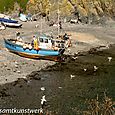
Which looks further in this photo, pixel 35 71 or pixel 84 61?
pixel 84 61

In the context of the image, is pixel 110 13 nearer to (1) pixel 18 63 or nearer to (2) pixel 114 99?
(1) pixel 18 63

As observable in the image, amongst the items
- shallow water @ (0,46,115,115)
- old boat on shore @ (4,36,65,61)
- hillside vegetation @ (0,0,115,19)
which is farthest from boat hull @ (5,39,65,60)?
hillside vegetation @ (0,0,115,19)

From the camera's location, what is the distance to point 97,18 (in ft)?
331

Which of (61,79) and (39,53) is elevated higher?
(39,53)

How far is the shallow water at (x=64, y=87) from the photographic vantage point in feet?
125

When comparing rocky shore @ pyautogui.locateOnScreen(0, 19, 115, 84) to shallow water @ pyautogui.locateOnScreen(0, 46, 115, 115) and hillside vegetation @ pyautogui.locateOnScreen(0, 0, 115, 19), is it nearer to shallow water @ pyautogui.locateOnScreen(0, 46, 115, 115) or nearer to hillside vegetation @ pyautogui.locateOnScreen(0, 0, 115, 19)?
shallow water @ pyautogui.locateOnScreen(0, 46, 115, 115)

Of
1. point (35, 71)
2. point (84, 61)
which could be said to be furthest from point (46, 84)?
point (84, 61)

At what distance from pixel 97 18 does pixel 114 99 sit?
206 ft

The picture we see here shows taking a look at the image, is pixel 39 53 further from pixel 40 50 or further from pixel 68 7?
pixel 68 7

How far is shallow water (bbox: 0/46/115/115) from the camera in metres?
38.1

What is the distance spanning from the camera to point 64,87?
45.3 metres

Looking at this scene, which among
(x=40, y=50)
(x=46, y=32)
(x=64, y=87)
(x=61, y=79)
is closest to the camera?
(x=64, y=87)

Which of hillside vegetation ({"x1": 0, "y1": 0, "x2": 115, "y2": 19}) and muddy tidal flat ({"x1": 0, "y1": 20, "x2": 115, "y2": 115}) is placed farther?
hillside vegetation ({"x1": 0, "y1": 0, "x2": 115, "y2": 19})

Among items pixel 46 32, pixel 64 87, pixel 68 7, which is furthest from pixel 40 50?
pixel 68 7
